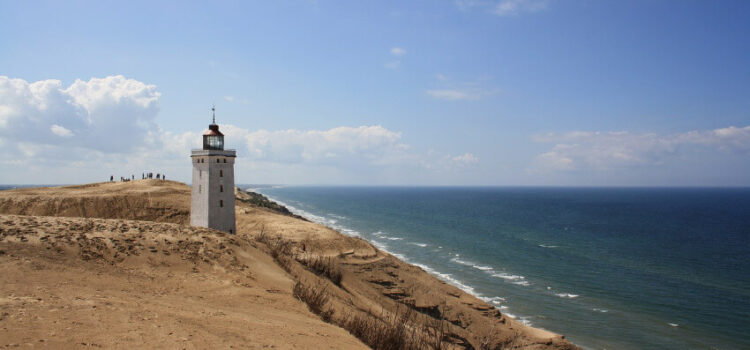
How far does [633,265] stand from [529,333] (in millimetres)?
30433

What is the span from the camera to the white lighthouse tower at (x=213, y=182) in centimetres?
2608

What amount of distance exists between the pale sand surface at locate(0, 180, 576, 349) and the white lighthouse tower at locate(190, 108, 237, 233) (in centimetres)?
729

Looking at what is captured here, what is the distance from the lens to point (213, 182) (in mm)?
26297

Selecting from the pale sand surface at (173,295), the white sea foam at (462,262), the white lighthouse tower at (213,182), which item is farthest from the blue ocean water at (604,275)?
the white lighthouse tower at (213,182)

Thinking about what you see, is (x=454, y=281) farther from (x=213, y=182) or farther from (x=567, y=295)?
(x=213, y=182)

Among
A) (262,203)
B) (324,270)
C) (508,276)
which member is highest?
(262,203)

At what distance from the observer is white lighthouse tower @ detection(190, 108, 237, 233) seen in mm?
26078

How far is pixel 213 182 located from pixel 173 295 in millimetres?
15075

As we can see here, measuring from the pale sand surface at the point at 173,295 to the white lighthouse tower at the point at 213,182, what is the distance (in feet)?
23.9

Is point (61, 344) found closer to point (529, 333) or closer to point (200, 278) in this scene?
point (200, 278)

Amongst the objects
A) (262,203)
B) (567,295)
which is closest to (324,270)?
(567,295)

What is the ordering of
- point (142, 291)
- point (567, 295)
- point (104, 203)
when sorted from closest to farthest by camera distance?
point (142, 291)
point (567, 295)
point (104, 203)

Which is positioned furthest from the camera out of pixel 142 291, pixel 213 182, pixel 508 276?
pixel 508 276

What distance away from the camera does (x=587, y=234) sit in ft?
230
